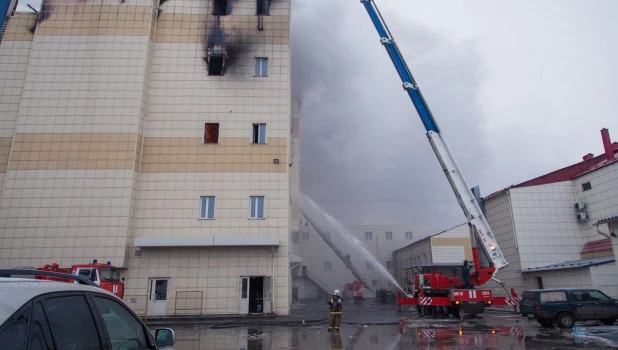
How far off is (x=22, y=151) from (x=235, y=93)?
475 inches

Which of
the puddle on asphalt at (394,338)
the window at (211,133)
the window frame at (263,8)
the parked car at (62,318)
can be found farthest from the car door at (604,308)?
the window frame at (263,8)

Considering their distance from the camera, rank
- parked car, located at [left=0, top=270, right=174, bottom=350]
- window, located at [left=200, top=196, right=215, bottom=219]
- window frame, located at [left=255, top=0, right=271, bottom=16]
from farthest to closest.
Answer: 1. window frame, located at [left=255, top=0, right=271, bottom=16]
2. window, located at [left=200, top=196, right=215, bottom=219]
3. parked car, located at [left=0, top=270, right=174, bottom=350]

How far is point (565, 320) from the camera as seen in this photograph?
15945 millimetres

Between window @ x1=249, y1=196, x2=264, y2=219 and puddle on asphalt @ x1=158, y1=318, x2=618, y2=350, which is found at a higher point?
window @ x1=249, y1=196, x2=264, y2=219

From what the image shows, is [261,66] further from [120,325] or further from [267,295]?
[120,325]

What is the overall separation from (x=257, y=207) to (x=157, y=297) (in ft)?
22.9

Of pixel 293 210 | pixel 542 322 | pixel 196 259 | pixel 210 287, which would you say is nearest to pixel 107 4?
pixel 196 259

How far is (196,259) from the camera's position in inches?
865

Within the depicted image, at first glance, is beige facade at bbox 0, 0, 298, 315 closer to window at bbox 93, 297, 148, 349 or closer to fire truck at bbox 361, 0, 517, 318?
fire truck at bbox 361, 0, 517, 318

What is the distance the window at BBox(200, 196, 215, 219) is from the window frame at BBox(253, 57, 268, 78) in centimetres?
800

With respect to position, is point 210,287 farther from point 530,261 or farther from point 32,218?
point 530,261

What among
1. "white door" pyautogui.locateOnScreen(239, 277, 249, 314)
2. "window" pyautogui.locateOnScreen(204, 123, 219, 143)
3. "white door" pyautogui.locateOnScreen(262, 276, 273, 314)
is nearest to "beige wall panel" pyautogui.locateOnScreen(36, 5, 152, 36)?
"window" pyautogui.locateOnScreen(204, 123, 219, 143)

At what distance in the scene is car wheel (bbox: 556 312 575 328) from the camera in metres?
15.9

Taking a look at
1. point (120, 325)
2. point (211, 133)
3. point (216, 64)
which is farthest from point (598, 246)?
point (120, 325)
